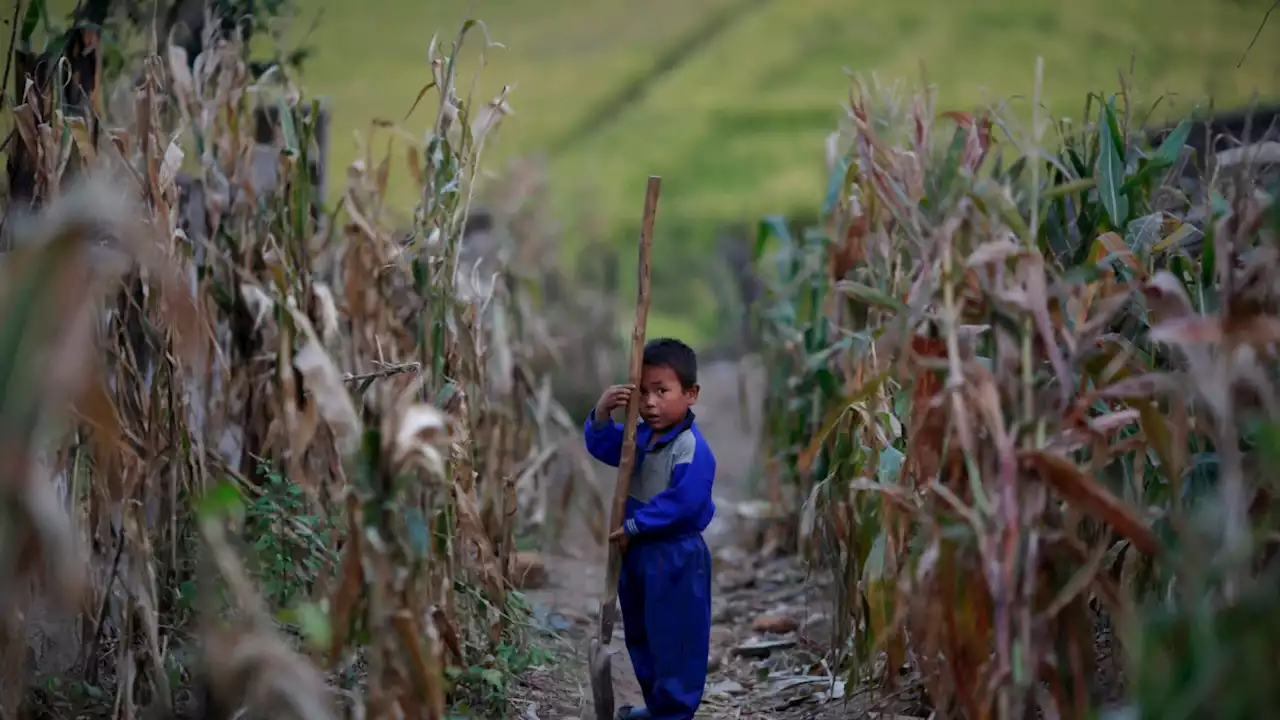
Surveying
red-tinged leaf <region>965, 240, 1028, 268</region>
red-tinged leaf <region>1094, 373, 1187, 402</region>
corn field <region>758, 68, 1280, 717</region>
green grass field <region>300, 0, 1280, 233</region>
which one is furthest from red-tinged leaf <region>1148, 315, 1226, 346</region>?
green grass field <region>300, 0, 1280, 233</region>

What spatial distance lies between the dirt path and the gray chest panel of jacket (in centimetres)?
37

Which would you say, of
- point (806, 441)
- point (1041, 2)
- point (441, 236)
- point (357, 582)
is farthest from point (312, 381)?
point (1041, 2)

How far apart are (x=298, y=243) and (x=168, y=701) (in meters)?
1.24

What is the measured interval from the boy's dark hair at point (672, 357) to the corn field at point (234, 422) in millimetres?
391

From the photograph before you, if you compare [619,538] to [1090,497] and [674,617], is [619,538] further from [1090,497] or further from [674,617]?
[1090,497]

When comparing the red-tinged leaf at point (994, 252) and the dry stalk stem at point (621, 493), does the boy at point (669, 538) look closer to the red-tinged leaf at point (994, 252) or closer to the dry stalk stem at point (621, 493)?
the dry stalk stem at point (621, 493)

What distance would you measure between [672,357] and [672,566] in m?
0.42

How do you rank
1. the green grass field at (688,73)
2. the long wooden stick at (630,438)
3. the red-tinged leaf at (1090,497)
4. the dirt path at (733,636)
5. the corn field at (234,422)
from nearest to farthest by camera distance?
the corn field at (234,422) < the red-tinged leaf at (1090,497) < the long wooden stick at (630,438) < the dirt path at (733,636) < the green grass field at (688,73)

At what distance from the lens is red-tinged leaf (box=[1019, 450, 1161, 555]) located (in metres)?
1.51

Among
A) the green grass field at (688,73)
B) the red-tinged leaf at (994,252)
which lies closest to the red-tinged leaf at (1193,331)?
the red-tinged leaf at (994,252)

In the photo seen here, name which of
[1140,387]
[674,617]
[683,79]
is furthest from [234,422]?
[683,79]

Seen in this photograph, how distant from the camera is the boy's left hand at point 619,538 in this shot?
223 cm

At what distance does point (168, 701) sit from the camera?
1813mm

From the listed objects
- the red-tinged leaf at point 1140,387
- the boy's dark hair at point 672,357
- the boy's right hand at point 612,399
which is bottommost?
the red-tinged leaf at point 1140,387
